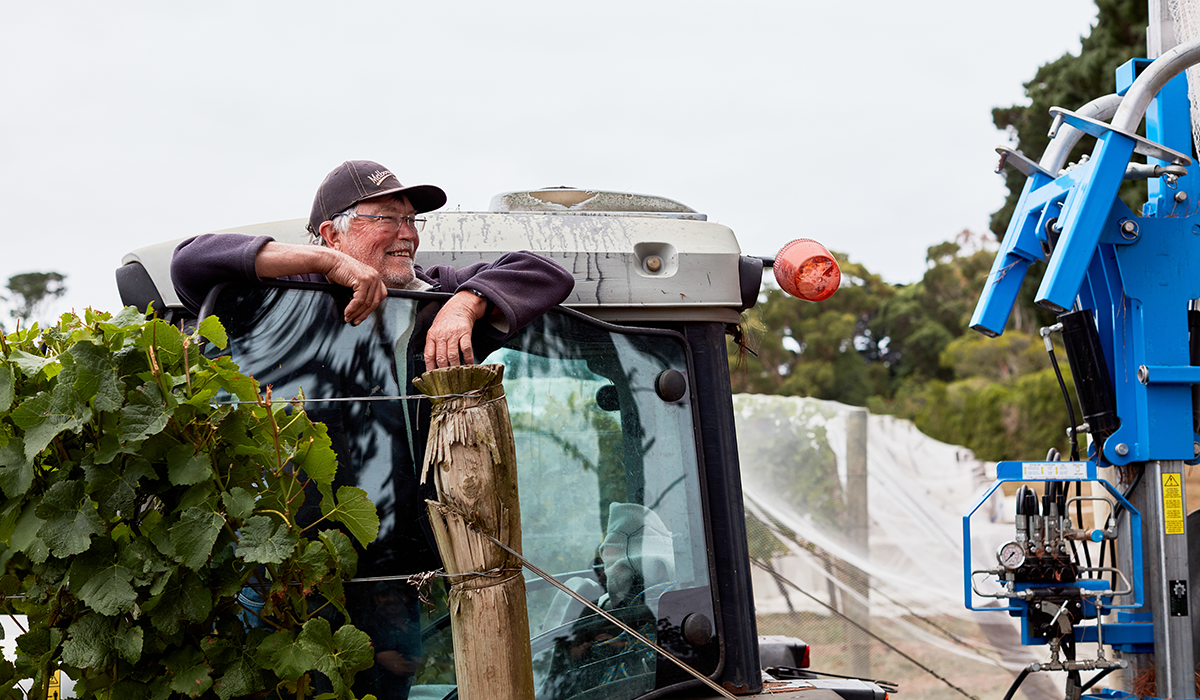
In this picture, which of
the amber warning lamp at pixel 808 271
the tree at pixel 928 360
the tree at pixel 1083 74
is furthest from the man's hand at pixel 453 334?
the tree at pixel 928 360

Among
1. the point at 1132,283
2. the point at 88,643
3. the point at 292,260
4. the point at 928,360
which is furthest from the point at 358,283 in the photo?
the point at 928,360

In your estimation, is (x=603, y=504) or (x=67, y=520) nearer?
(x=67, y=520)

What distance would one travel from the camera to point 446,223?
2.61 m

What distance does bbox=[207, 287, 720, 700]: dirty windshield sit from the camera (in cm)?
226

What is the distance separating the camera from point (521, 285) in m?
2.33

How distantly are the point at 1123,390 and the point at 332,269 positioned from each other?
10.3 ft

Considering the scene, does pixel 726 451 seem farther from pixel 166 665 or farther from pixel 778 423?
pixel 778 423

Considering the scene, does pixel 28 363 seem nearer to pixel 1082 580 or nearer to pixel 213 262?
pixel 213 262

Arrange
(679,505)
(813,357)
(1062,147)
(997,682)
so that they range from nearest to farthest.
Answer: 1. (679,505)
2. (1062,147)
3. (997,682)
4. (813,357)

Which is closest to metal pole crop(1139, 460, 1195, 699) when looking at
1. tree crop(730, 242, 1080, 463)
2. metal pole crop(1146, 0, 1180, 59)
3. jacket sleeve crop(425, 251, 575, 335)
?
metal pole crop(1146, 0, 1180, 59)

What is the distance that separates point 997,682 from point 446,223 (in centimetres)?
725

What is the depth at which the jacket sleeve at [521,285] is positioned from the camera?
228cm

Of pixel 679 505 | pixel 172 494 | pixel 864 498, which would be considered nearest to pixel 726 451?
pixel 679 505

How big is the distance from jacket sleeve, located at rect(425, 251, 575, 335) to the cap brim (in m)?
0.27
